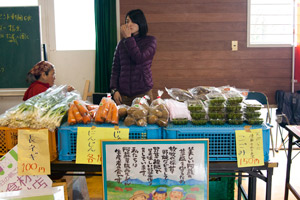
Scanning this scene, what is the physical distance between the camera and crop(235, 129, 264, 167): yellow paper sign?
1.30 meters

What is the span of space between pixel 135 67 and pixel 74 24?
1677 millimetres

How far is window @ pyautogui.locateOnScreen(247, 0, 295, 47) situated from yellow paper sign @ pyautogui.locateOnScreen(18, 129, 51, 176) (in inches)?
121

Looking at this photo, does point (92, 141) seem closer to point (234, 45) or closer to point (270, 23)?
point (234, 45)

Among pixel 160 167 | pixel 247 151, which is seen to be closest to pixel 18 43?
pixel 160 167

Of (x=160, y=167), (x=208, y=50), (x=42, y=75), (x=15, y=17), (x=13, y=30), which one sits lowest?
(x=160, y=167)

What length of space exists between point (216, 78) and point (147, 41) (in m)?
1.53

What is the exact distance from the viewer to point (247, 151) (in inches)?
51.2

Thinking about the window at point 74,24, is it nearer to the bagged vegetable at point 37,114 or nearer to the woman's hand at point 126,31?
the woman's hand at point 126,31

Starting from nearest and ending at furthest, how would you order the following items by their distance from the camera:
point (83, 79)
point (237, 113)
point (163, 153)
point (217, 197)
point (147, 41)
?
point (163, 153) < point (237, 113) < point (217, 197) < point (147, 41) < point (83, 79)

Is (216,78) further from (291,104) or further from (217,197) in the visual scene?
(217,197)

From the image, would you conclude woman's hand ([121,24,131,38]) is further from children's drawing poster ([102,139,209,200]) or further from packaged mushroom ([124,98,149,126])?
children's drawing poster ([102,139,209,200])

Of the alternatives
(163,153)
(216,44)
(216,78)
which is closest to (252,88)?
(216,78)

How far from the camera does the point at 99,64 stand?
→ 3754 mm

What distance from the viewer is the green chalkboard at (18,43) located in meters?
3.67
